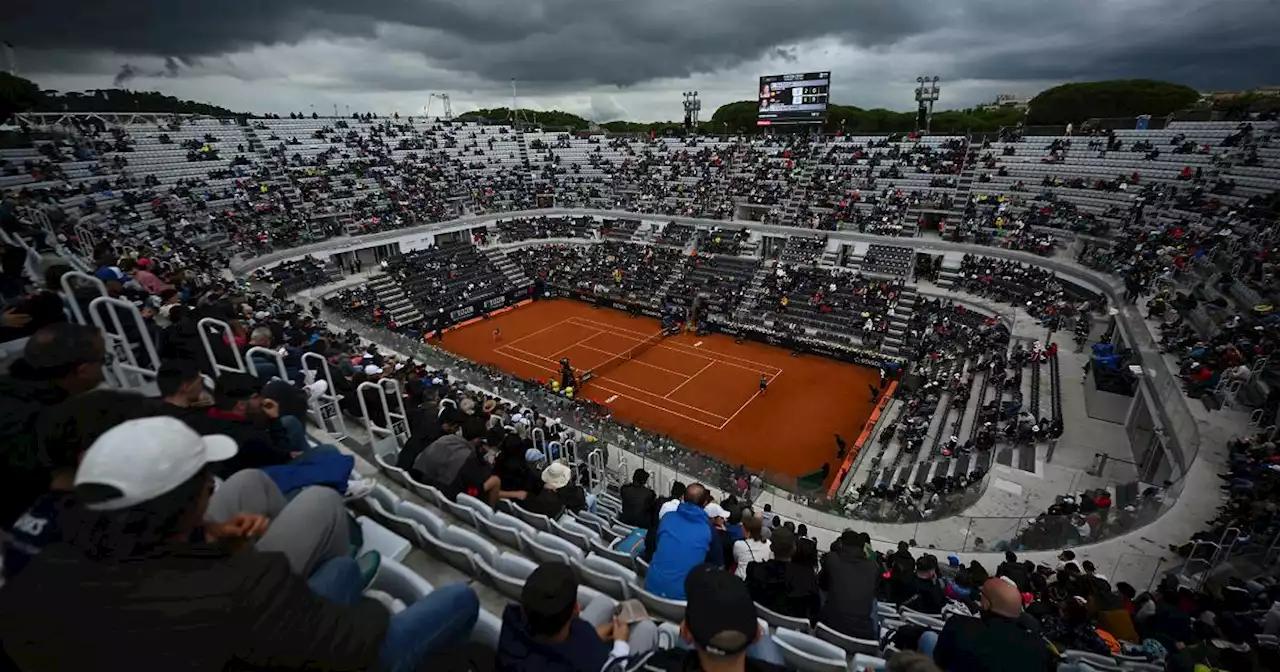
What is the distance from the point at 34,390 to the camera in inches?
140

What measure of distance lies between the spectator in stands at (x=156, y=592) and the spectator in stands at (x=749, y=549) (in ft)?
15.8

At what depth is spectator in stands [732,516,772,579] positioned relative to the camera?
6562mm

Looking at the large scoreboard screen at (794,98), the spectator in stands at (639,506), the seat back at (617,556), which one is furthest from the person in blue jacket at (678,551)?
the large scoreboard screen at (794,98)

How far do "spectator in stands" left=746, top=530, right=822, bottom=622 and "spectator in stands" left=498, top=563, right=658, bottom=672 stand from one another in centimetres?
291

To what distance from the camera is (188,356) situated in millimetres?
6684

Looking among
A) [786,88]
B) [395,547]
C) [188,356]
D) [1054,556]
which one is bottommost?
[1054,556]

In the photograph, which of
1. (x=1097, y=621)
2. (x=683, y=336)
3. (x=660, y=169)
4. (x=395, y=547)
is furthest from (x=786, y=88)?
(x=395, y=547)

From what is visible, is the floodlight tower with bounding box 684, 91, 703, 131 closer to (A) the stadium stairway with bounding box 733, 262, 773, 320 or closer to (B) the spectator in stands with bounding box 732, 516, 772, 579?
(A) the stadium stairway with bounding box 733, 262, 773, 320

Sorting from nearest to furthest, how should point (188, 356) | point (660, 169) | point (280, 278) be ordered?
point (188, 356), point (280, 278), point (660, 169)

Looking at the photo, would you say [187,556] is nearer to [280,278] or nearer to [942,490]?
[942,490]

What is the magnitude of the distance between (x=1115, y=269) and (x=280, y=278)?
139ft

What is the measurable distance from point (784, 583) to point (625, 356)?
2622cm

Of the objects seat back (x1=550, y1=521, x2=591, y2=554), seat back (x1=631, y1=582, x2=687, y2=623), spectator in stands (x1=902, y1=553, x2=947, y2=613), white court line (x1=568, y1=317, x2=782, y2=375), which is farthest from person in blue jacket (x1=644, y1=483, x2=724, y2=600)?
white court line (x1=568, y1=317, x2=782, y2=375)

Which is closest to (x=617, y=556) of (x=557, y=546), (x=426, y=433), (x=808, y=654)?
(x=557, y=546)
